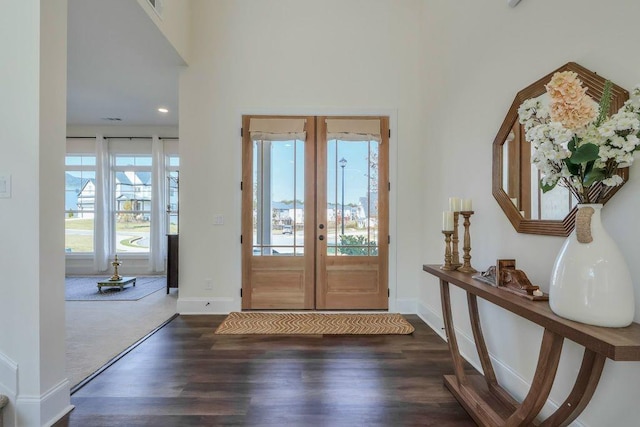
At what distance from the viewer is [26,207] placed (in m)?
1.64

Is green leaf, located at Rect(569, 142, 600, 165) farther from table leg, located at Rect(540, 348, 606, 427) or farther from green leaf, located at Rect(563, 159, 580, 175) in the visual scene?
table leg, located at Rect(540, 348, 606, 427)

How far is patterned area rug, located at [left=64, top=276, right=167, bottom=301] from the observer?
4285mm

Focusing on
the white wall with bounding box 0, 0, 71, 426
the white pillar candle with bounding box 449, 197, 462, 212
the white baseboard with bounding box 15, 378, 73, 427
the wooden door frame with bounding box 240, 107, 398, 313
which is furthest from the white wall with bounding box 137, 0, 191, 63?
the white pillar candle with bounding box 449, 197, 462, 212

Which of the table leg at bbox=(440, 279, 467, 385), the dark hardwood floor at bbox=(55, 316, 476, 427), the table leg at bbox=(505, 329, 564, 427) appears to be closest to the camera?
the table leg at bbox=(505, 329, 564, 427)

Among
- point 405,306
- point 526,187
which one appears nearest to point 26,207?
point 526,187

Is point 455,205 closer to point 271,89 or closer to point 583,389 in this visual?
point 583,389

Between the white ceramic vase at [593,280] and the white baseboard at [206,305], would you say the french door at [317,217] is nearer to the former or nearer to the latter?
the white baseboard at [206,305]

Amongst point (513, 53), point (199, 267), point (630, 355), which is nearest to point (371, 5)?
point (513, 53)

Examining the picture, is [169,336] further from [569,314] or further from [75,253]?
[75,253]

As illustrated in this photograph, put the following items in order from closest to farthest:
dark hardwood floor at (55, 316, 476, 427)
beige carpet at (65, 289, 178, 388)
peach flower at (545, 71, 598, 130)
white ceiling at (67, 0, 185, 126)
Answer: peach flower at (545, 71, 598, 130), dark hardwood floor at (55, 316, 476, 427), beige carpet at (65, 289, 178, 388), white ceiling at (67, 0, 185, 126)

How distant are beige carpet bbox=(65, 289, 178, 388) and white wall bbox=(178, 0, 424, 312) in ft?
1.78

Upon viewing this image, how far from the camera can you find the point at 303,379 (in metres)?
2.17

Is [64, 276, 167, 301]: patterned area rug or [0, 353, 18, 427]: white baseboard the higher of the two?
[0, 353, 18, 427]: white baseboard

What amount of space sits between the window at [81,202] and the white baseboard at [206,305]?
3.88 meters
